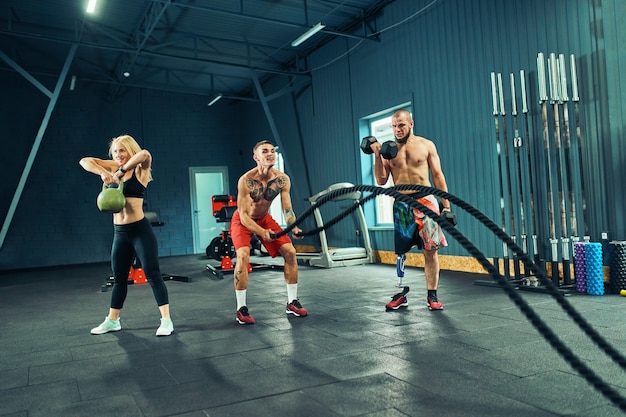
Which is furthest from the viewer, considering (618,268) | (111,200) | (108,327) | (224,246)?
(224,246)

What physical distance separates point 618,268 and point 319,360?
115 inches

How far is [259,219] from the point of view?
13.1ft

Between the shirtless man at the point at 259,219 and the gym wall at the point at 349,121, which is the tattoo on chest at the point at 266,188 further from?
the gym wall at the point at 349,121

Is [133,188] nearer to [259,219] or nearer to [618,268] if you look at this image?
[259,219]

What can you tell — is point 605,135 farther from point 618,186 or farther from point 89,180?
point 89,180

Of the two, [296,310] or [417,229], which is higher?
[417,229]

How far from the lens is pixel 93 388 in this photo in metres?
2.48

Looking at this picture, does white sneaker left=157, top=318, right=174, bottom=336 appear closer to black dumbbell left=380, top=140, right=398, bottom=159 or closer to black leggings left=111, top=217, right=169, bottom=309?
black leggings left=111, top=217, right=169, bottom=309

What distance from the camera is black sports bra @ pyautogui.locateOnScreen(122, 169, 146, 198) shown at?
3.59 m

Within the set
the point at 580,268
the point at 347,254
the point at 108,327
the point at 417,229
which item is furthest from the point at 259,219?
the point at 347,254

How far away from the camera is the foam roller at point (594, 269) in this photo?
430 centimetres

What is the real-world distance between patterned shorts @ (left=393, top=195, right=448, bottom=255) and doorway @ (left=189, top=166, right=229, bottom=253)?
29.5 feet

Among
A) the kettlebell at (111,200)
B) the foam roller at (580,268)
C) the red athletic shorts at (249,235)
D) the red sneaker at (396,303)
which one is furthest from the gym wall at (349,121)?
the kettlebell at (111,200)

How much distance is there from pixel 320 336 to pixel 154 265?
125cm
